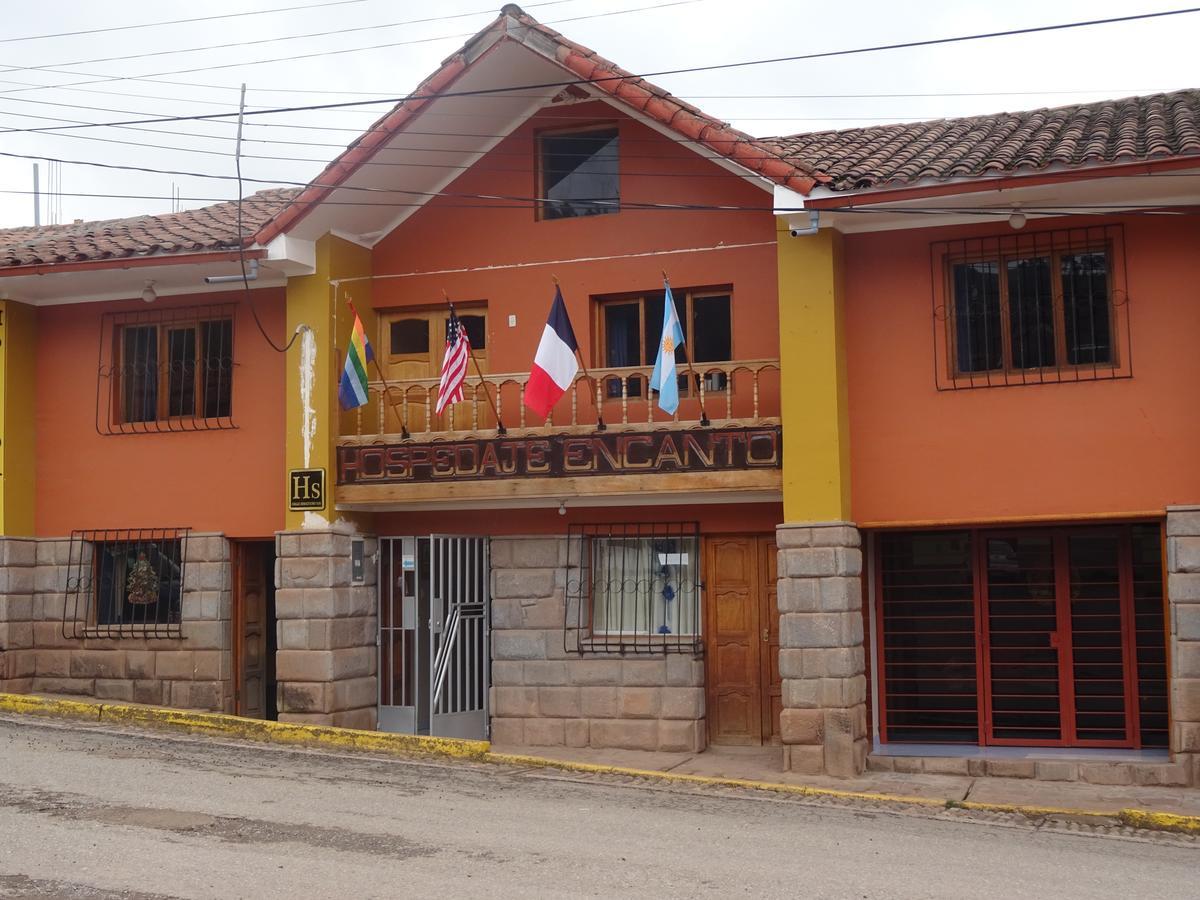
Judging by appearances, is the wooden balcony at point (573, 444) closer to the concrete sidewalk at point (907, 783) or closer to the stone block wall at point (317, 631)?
the stone block wall at point (317, 631)

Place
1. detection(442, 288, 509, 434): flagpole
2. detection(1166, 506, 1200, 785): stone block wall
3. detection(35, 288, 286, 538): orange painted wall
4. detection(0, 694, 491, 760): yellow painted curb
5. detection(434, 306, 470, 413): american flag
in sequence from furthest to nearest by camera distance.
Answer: detection(35, 288, 286, 538): orange painted wall → detection(442, 288, 509, 434): flagpole → detection(434, 306, 470, 413): american flag → detection(0, 694, 491, 760): yellow painted curb → detection(1166, 506, 1200, 785): stone block wall

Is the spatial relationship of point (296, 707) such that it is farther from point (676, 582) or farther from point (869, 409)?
point (869, 409)

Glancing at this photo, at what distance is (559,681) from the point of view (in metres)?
15.1

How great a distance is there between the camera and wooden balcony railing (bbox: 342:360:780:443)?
564 inches

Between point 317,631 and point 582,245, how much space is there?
4.96m

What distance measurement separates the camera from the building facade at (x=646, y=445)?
43.2 feet

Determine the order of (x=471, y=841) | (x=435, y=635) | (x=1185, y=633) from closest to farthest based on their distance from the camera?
(x=471, y=841) < (x=1185, y=633) < (x=435, y=635)

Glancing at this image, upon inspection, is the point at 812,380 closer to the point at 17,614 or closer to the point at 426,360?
the point at 426,360

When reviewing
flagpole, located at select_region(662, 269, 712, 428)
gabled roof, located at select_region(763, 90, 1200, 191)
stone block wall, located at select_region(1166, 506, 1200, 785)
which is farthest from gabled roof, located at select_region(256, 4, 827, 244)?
stone block wall, located at select_region(1166, 506, 1200, 785)

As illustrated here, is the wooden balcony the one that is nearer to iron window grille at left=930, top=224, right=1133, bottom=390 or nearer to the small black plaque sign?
the small black plaque sign

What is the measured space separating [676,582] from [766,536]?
107cm

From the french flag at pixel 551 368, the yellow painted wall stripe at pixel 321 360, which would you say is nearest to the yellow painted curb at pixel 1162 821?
the french flag at pixel 551 368

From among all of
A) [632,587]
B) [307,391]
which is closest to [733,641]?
[632,587]

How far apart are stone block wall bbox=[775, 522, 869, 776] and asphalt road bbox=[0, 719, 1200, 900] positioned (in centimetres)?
108
